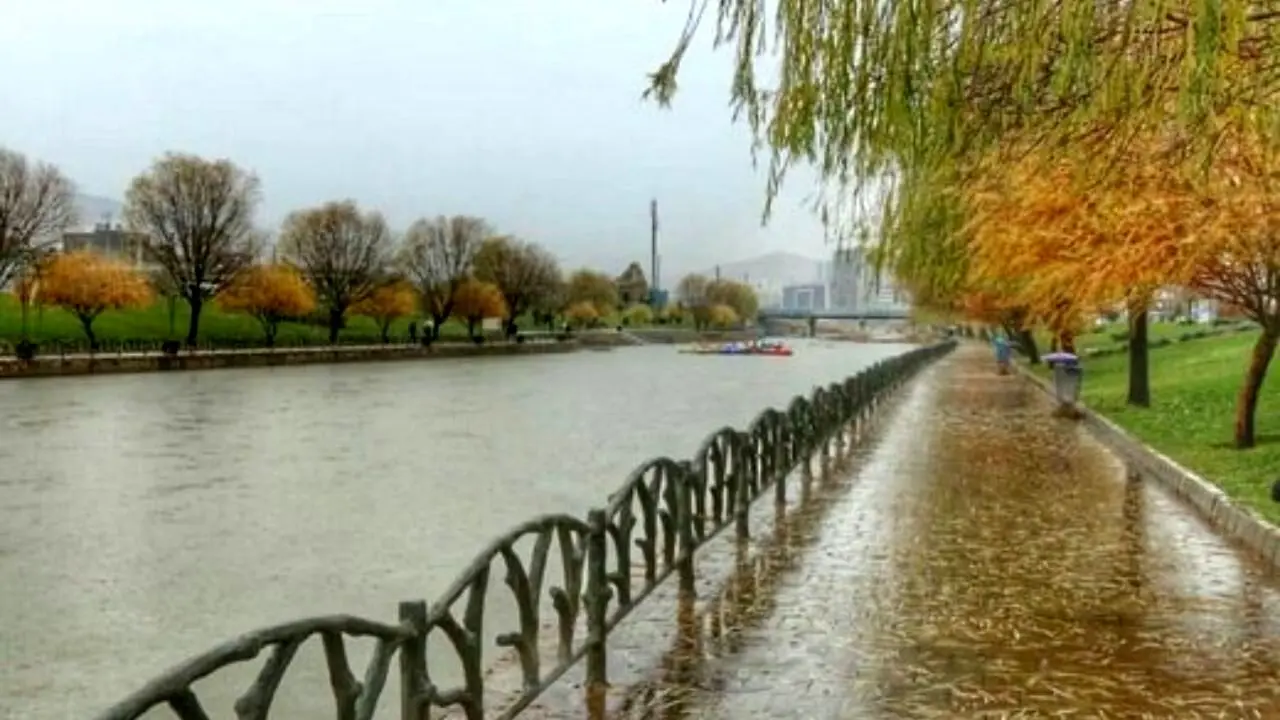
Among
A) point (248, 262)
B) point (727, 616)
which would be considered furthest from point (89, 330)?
point (727, 616)

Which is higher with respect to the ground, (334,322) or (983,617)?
(334,322)

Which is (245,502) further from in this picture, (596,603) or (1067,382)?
(1067,382)

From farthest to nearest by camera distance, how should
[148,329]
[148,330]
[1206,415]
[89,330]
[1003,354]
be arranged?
[148,329], [148,330], [89,330], [1003,354], [1206,415]

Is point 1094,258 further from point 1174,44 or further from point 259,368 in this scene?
point 259,368

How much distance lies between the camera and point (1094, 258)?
13.3 meters

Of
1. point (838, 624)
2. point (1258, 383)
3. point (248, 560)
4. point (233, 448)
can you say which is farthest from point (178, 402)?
point (838, 624)

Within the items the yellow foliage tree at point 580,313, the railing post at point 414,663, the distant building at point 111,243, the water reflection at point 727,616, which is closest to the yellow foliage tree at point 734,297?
the yellow foliage tree at point 580,313

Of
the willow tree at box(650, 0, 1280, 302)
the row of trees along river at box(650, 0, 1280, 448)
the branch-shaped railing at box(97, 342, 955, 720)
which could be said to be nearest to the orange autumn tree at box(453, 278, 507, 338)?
the branch-shaped railing at box(97, 342, 955, 720)

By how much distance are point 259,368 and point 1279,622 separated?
5507 cm

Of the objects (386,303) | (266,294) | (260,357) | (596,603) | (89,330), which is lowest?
(260,357)

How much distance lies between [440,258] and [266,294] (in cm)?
2745

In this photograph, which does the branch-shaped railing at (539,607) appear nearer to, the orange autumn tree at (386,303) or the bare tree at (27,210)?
the bare tree at (27,210)

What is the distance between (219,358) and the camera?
58594 mm

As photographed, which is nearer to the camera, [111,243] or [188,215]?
[188,215]
